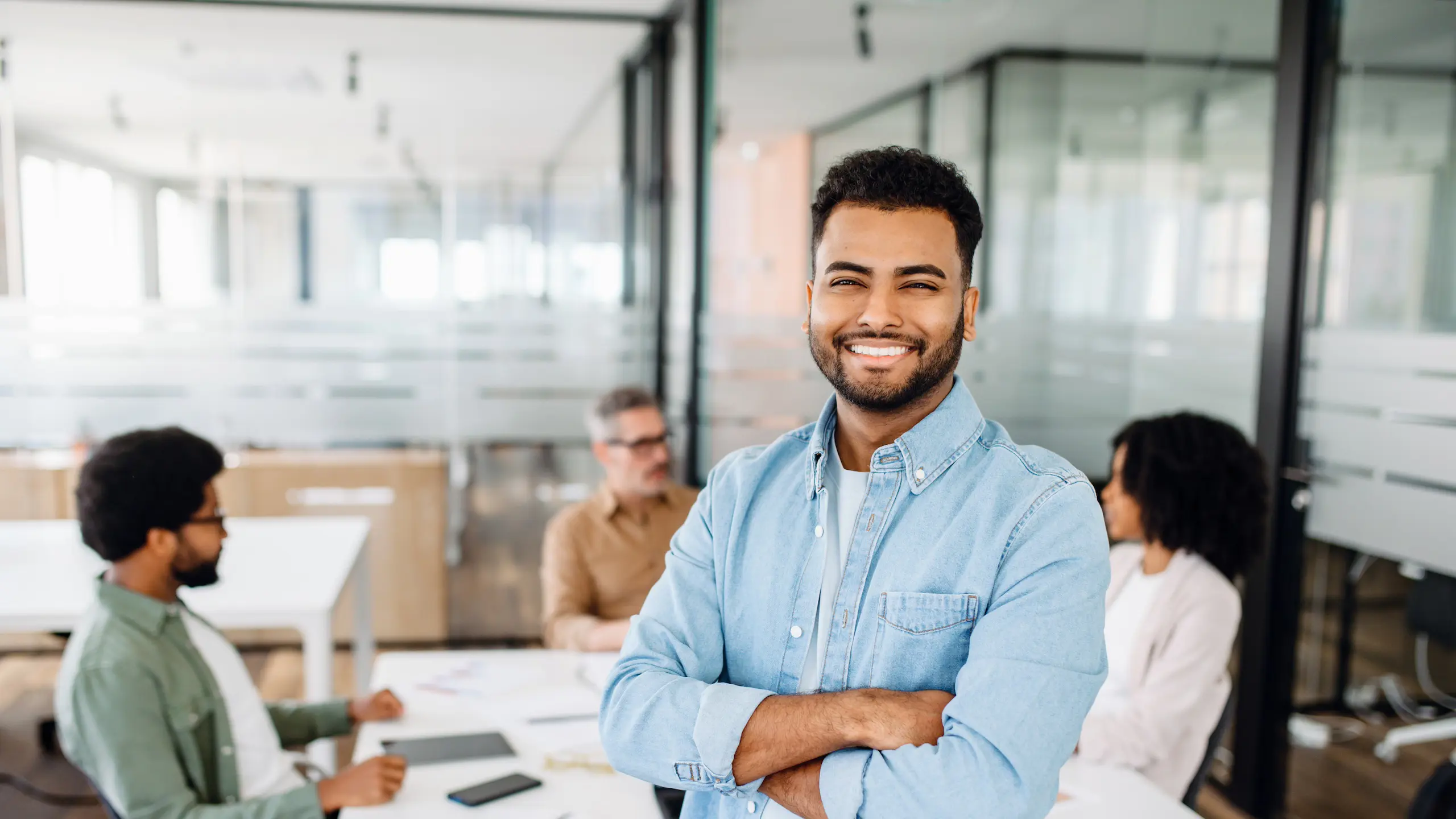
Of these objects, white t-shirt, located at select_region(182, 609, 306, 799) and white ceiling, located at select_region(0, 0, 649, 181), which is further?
white ceiling, located at select_region(0, 0, 649, 181)

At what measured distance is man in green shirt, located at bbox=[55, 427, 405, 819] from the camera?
5.42ft

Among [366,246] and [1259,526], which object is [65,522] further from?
[1259,526]

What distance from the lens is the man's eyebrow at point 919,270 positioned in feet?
3.68

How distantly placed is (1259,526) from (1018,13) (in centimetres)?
232

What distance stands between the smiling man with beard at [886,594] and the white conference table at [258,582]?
1435mm

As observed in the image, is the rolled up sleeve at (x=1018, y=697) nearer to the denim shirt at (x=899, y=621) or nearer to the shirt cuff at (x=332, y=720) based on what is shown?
the denim shirt at (x=899, y=621)

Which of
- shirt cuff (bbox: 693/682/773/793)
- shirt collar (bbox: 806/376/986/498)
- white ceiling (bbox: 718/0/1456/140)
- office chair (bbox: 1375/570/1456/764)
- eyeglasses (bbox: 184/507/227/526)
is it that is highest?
white ceiling (bbox: 718/0/1456/140)

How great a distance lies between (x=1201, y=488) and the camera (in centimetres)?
221

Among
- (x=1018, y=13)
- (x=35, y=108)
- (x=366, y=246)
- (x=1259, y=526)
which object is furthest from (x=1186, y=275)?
(x=35, y=108)

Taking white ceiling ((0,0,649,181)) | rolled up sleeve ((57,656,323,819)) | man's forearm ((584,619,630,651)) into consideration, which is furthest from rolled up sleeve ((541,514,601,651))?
white ceiling ((0,0,649,181))

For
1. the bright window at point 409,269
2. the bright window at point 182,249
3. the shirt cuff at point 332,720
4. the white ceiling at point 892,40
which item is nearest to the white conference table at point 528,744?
the shirt cuff at point 332,720

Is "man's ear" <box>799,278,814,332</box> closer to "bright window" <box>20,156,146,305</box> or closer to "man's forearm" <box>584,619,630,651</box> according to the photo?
"man's forearm" <box>584,619,630,651</box>

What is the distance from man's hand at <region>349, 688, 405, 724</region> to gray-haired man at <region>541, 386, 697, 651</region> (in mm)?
673

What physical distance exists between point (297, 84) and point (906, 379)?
435 centimetres
